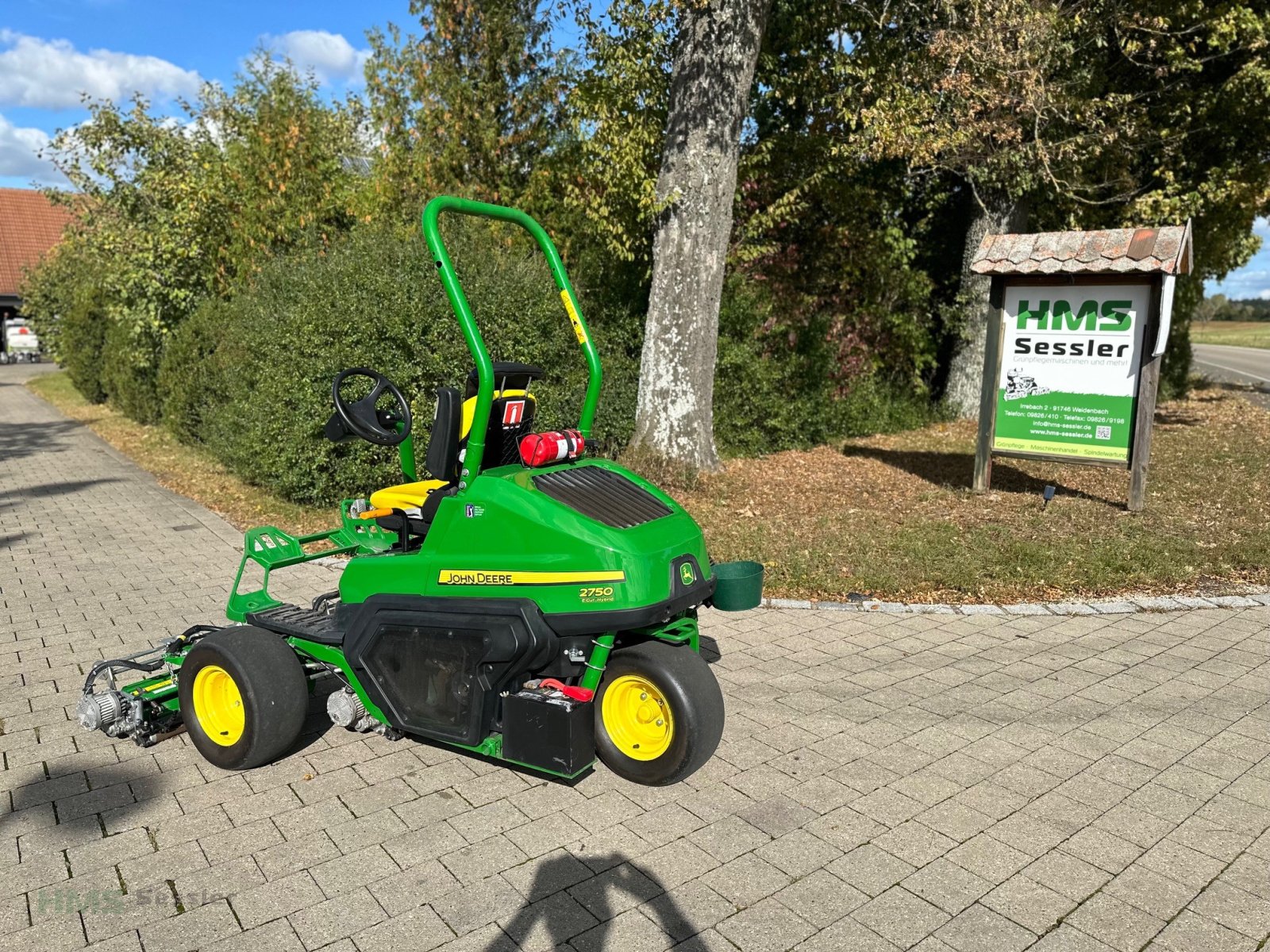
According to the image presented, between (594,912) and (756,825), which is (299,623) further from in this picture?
(756,825)

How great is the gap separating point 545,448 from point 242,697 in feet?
5.14

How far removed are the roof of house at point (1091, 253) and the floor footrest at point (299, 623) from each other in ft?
22.7

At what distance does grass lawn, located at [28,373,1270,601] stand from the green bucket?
2.52m

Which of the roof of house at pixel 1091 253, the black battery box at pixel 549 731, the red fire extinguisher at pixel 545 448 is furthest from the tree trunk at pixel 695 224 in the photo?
the black battery box at pixel 549 731

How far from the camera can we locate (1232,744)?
421 cm

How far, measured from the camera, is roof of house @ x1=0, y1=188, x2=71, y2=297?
45.1 meters

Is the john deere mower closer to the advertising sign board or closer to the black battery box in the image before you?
the black battery box

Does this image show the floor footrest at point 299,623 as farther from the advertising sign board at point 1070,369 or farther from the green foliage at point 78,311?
the green foliage at point 78,311

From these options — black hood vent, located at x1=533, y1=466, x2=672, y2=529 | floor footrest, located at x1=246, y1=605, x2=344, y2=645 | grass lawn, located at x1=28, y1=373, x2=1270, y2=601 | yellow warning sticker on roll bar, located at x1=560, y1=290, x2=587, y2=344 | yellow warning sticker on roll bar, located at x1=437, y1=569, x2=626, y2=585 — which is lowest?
grass lawn, located at x1=28, y1=373, x2=1270, y2=601

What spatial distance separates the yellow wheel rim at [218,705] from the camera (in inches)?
158

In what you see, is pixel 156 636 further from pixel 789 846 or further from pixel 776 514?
pixel 776 514

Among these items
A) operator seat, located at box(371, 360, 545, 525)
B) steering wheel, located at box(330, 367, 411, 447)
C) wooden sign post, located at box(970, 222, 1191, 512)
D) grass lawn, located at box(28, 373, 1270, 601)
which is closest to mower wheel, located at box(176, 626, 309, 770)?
operator seat, located at box(371, 360, 545, 525)

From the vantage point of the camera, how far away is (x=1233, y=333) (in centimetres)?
6041

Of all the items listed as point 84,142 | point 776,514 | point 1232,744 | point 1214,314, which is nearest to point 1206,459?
point 776,514
